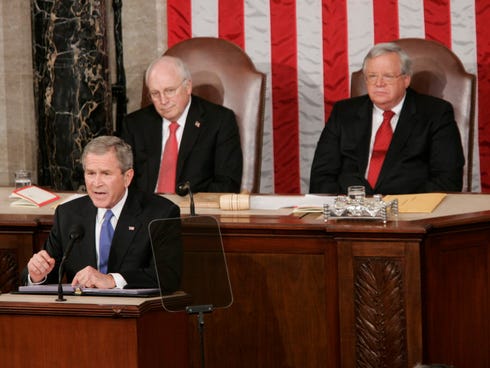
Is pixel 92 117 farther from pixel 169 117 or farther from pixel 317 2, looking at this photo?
pixel 317 2

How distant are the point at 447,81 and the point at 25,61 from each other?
9.50 ft

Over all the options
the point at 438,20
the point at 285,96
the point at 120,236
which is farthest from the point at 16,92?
the point at 120,236

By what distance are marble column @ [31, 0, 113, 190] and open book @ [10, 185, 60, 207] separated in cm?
145

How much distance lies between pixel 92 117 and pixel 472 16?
2501mm

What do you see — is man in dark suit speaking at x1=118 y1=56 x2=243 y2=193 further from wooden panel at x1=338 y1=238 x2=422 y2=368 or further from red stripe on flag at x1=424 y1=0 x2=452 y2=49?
wooden panel at x1=338 y1=238 x2=422 y2=368

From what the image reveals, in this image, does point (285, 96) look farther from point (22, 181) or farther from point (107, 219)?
point (107, 219)

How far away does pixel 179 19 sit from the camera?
7.95 metres

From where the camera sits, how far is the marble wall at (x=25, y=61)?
8.00m

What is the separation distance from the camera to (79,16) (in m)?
7.67

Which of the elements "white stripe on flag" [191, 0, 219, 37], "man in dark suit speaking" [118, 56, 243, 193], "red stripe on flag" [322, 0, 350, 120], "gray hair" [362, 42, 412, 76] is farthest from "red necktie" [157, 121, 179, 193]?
"red stripe on flag" [322, 0, 350, 120]

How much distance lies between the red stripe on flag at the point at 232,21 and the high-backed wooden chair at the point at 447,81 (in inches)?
52.2

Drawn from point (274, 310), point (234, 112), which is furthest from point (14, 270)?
point (234, 112)

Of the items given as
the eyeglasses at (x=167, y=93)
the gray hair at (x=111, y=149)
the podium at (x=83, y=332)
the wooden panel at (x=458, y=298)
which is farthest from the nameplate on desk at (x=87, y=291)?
the eyeglasses at (x=167, y=93)

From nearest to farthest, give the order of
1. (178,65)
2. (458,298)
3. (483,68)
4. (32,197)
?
(458,298)
(32,197)
(178,65)
(483,68)
